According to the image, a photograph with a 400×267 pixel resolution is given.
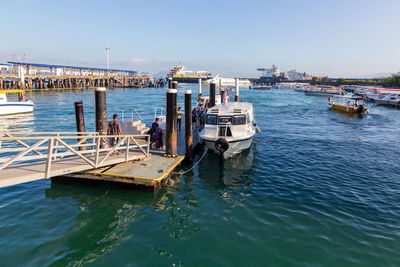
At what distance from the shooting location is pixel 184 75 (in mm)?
143875

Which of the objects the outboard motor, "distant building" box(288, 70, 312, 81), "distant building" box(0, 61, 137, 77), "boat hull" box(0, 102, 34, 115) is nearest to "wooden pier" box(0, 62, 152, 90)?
"distant building" box(0, 61, 137, 77)

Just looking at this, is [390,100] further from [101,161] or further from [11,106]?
[11,106]

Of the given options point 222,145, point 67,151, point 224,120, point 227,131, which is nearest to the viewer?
point 67,151

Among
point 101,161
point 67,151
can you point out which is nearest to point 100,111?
point 67,151

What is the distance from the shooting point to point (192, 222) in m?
8.62

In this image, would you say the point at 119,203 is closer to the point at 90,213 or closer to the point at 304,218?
the point at 90,213

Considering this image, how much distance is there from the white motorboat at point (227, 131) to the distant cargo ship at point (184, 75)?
122 metres

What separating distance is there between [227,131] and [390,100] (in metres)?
56.3

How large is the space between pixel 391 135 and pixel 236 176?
20.8 meters

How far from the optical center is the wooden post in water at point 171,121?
12.1m

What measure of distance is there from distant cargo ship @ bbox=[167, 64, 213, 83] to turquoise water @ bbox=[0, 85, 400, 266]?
416 ft

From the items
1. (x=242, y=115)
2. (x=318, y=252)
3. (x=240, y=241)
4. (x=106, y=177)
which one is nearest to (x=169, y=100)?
(x=106, y=177)

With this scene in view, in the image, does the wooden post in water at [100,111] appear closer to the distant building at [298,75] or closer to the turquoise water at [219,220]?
the turquoise water at [219,220]

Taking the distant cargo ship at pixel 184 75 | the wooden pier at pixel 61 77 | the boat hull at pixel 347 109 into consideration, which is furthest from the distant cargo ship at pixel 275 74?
the boat hull at pixel 347 109
